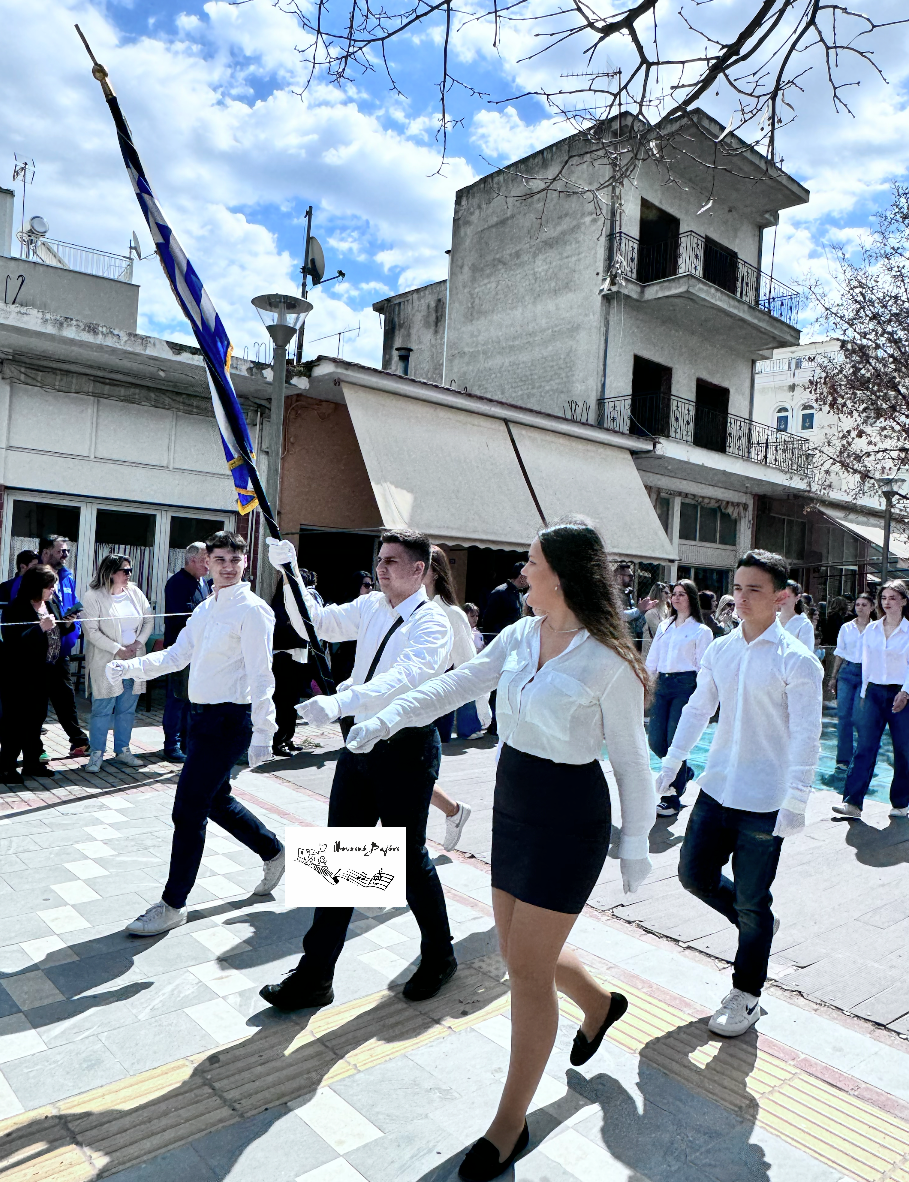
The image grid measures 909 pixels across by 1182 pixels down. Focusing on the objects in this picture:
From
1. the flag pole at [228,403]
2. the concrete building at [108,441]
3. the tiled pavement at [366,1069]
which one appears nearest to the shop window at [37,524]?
the concrete building at [108,441]

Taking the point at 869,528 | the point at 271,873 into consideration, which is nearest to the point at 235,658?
the point at 271,873

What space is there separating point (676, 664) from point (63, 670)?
548cm

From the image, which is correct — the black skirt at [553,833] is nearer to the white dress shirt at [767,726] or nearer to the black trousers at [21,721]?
the white dress shirt at [767,726]

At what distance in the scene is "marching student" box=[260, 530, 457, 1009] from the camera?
3.41 metres

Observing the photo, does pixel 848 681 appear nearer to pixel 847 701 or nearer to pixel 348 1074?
pixel 847 701

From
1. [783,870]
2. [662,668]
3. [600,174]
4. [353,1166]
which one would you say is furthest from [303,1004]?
[600,174]

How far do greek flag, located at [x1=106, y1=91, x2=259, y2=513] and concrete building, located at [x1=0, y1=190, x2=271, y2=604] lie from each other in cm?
743

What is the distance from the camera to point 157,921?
13.8ft

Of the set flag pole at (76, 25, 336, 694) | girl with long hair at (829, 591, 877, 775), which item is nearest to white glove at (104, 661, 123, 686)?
flag pole at (76, 25, 336, 694)

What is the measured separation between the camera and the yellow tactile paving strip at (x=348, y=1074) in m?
2.67

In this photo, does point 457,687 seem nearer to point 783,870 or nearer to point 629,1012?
point 629,1012

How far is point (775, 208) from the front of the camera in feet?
72.9

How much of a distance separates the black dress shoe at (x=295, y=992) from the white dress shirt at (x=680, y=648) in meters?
4.33

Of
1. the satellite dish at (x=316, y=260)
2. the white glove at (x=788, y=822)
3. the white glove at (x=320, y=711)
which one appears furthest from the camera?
the satellite dish at (x=316, y=260)
